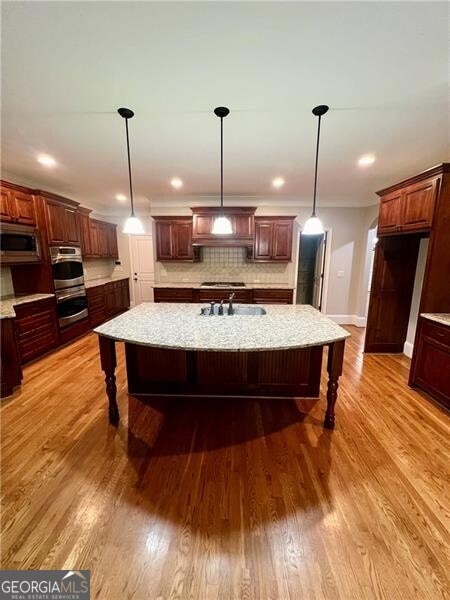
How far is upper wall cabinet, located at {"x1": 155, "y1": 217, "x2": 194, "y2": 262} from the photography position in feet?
16.1

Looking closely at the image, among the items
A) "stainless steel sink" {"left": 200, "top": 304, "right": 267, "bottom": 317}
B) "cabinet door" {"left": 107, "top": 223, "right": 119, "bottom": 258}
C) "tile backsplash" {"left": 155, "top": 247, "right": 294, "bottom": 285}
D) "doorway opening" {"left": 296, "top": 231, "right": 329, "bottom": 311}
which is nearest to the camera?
"stainless steel sink" {"left": 200, "top": 304, "right": 267, "bottom": 317}

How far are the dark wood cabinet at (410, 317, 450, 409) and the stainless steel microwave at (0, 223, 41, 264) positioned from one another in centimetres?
514

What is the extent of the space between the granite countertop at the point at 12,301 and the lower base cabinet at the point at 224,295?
1960 mm

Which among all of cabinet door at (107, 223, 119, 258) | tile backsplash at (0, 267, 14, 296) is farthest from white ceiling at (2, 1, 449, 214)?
cabinet door at (107, 223, 119, 258)

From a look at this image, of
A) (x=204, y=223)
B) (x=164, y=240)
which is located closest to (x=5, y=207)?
(x=164, y=240)

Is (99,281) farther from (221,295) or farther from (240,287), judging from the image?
(240,287)

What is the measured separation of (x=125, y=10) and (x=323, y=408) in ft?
10.6

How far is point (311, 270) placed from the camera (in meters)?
6.48

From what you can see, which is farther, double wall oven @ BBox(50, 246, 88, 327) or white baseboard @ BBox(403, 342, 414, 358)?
double wall oven @ BBox(50, 246, 88, 327)

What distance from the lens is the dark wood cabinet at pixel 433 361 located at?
2453 millimetres

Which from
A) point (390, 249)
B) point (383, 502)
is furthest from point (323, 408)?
point (390, 249)

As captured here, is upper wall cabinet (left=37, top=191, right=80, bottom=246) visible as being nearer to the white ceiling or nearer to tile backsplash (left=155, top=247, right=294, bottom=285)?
the white ceiling

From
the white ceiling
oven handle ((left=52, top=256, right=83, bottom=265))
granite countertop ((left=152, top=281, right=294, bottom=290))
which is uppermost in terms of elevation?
the white ceiling

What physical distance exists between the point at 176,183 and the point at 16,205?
225 centimetres
